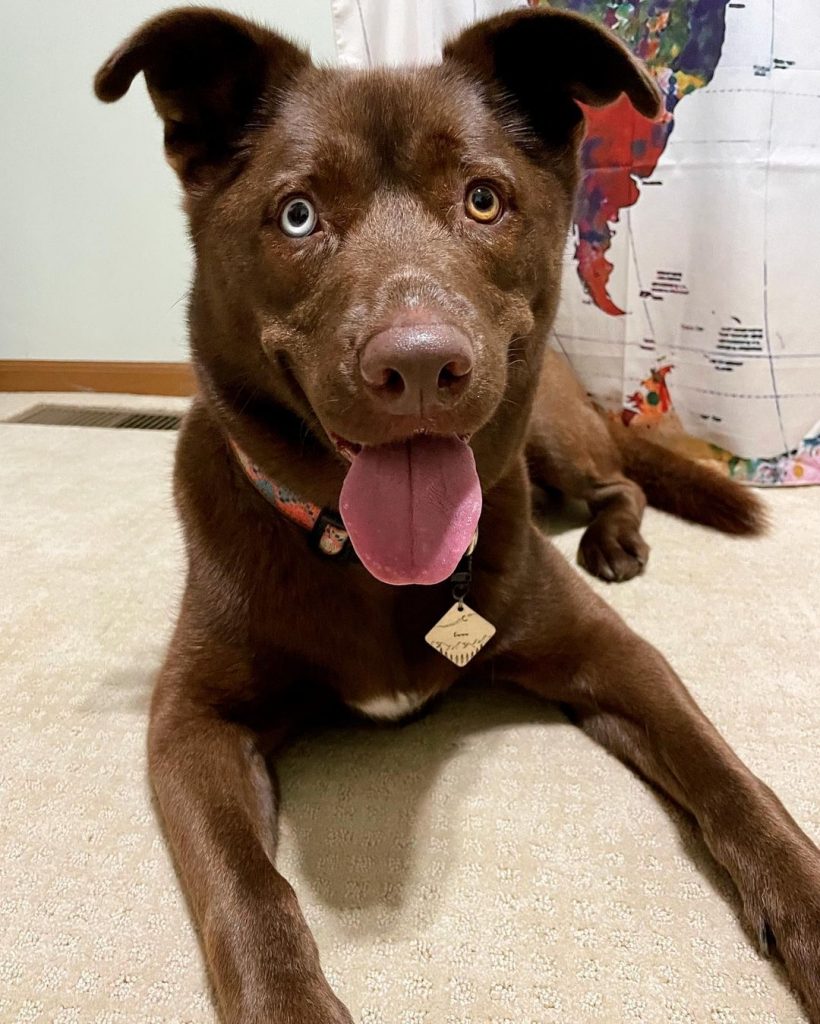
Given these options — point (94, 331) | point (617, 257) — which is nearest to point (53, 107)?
point (94, 331)

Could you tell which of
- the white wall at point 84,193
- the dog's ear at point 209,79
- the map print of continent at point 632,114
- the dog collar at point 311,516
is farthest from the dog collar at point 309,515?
the white wall at point 84,193

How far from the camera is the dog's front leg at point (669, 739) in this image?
0.89 meters

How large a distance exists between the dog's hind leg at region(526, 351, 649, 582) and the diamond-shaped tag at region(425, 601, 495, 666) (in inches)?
28.1

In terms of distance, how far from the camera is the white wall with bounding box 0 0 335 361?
2.84m

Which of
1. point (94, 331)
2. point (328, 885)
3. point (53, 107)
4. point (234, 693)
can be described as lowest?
point (94, 331)

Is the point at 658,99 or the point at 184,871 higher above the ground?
the point at 658,99

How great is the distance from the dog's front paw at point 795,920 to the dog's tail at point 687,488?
3.56ft

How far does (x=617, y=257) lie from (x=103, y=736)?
1.73 meters

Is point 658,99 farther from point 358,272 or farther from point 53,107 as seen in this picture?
point 53,107

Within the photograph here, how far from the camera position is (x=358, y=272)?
36.2 inches

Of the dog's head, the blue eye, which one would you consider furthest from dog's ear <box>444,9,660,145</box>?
the blue eye

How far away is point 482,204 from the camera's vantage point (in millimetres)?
1021

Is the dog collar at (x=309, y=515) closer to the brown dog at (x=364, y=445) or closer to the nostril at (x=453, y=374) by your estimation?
the brown dog at (x=364, y=445)

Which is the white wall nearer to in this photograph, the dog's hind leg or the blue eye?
the dog's hind leg
